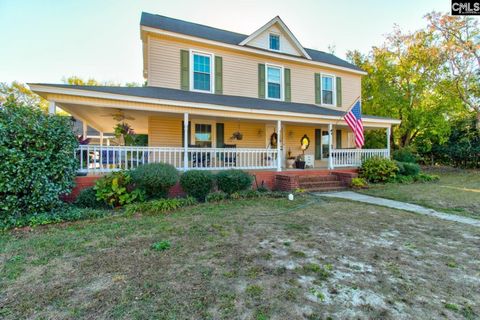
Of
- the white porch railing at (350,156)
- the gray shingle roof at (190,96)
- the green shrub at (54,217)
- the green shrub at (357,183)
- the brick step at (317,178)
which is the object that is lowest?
the green shrub at (54,217)

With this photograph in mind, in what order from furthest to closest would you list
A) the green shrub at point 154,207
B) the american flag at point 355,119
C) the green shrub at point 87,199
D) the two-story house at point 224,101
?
the american flag at point 355,119 < the two-story house at point 224,101 < the green shrub at point 87,199 < the green shrub at point 154,207

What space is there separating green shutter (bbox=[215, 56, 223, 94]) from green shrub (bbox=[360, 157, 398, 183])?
7.49 m

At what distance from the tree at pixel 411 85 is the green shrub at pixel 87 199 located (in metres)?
18.1

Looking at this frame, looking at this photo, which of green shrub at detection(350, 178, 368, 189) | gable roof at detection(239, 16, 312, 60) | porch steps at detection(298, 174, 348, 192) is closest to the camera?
porch steps at detection(298, 174, 348, 192)

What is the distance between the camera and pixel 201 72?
10328 mm

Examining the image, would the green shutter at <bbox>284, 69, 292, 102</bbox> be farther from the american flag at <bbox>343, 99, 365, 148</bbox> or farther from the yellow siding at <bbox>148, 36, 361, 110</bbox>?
the american flag at <bbox>343, 99, 365, 148</bbox>

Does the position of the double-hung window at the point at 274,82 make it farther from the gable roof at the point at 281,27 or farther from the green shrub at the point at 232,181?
the green shrub at the point at 232,181

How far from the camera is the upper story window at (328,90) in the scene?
13.1 m

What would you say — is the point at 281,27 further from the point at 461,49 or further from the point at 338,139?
the point at 461,49

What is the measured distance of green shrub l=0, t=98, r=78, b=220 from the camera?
16.0 ft

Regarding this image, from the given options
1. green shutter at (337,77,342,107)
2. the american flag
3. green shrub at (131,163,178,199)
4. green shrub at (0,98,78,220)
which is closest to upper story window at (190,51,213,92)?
green shrub at (131,163,178,199)

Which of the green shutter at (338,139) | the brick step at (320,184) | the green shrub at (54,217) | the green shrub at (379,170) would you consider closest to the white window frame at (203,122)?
the brick step at (320,184)

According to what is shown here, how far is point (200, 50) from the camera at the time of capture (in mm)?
10219

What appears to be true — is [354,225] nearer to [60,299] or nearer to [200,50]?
[60,299]
